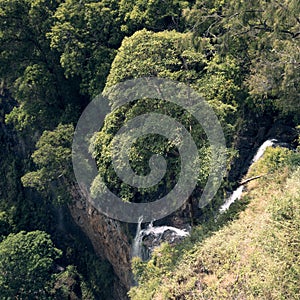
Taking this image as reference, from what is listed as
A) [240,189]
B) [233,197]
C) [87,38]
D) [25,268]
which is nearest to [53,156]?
[25,268]

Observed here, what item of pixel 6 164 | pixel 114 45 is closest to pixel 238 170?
pixel 114 45

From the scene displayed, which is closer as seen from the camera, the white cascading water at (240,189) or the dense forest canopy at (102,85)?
the dense forest canopy at (102,85)

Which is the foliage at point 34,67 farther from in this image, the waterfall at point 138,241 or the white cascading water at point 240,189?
the white cascading water at point 240,189

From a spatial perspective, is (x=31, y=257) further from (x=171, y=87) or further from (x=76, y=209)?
(x=171, y=87)

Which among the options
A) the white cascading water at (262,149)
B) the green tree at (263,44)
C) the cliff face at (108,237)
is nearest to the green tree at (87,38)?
the green tree at (263,44)

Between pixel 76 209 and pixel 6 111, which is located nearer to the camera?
pixel 76 209

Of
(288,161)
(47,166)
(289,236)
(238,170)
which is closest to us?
(289,236)
